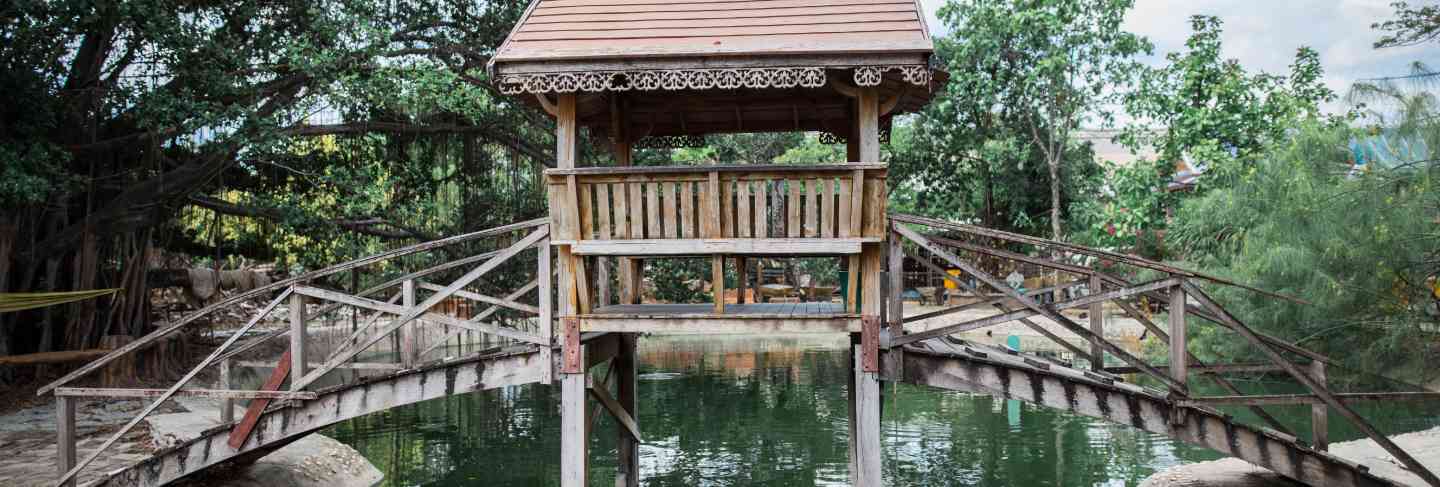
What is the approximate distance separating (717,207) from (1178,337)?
3.49 m

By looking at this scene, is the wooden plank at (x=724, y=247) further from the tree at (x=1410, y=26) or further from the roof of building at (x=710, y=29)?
the tree at (x=1410, y=26)

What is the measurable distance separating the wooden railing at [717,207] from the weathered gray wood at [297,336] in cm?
209

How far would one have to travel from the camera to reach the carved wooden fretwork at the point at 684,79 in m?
7.32


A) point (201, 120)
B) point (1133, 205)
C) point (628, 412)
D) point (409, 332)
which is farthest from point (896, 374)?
point (1133, 205)

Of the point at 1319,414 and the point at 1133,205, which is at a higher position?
the point at 1133,205

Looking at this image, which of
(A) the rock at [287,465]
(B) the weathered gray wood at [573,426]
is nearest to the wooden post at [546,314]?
(B) the weathered gray wood at [573,426]

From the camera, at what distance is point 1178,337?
7758 millimetres

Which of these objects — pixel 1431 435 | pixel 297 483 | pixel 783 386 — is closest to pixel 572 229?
pixel 297 483

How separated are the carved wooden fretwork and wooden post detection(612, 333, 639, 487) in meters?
3.65

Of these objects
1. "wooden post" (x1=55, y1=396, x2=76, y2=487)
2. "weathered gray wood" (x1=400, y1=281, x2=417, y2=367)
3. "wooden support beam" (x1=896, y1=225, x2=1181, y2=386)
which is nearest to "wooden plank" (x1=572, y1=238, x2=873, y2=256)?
"wooden support beam" (x1=896, y1=225, x2=1181, y2=386)

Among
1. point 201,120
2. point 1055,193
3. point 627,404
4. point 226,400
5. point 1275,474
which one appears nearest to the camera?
point 226,400

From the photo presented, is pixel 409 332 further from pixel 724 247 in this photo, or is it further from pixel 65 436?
pixel 724 247

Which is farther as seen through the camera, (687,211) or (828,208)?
(687,211)

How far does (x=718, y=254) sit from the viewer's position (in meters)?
7.64
